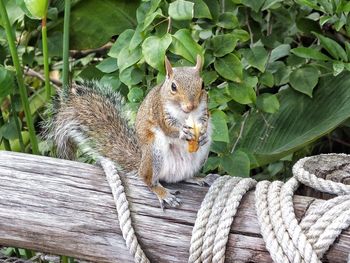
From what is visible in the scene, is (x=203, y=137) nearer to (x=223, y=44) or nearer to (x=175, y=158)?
(x=175, y=158)

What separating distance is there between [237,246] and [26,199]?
0.38 metres

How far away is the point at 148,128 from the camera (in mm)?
1352

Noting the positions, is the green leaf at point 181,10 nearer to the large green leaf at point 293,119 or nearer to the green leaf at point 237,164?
the green leaf at point 237,164

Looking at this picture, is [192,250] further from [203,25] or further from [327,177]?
[203,25]

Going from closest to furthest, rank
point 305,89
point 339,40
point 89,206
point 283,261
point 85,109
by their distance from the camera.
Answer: point 283,261 → point 89,206 → point 85,109 → point 305,89 → point 339,40

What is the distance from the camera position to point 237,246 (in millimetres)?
1114

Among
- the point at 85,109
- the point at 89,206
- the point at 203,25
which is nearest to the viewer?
the point at 89,206

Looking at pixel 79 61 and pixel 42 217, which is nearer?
pixel 42 217

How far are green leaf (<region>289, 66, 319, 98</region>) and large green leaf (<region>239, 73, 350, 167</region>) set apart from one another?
0.28 ft

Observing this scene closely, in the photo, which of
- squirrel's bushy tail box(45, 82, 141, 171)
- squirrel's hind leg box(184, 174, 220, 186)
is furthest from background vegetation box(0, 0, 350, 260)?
squirrel's hind leg box(184, 174, 220, 186)

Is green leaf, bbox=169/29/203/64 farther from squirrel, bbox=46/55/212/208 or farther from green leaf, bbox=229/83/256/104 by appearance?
green leaf, bbox=229/83/256/104

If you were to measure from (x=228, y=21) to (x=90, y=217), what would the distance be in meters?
0.77

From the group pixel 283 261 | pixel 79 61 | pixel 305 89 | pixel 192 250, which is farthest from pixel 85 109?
pixel 79 61

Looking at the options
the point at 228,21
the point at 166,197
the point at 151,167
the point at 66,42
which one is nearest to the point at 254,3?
the point at 228,21
